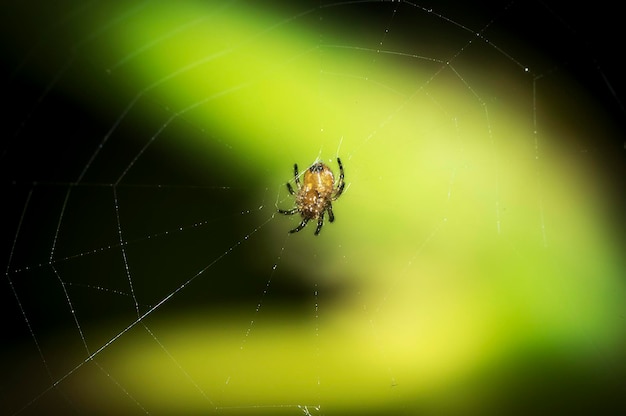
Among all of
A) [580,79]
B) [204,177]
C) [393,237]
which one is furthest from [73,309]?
[580,79]

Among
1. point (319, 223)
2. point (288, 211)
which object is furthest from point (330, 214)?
point (288, 211)

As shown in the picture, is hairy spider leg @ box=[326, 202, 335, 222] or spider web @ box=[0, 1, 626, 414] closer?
spider web @ box=[0, 1, 626, 414]

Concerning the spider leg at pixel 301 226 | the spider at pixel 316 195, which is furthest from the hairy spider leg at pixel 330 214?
the spider leg at pixel 301 226

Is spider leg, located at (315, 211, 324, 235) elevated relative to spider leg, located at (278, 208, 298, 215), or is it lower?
lower

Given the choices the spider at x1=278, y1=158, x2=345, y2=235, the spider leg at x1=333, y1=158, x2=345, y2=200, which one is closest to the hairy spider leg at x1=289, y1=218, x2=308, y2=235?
the spider at x1=278, y1=158, x2=345, y2=235

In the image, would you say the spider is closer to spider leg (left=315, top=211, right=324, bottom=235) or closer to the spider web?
spider leg (left=315, top=211, right=324, bottom=235)

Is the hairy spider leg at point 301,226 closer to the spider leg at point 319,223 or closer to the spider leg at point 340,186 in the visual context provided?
the spider leg at point 319,223

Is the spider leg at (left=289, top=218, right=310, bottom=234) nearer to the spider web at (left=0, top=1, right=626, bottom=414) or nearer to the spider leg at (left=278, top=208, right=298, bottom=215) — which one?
the spider leg at (left=278, top=208, right=298, bottom=215)

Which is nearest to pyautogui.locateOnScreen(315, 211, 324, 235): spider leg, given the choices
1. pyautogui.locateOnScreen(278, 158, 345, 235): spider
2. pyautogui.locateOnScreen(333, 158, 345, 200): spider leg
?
pyautogui.locateOnScreen(278, 158, 345, 235): spider

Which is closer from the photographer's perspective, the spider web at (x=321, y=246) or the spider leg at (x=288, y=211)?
the spider web at (x=321, y=246)
